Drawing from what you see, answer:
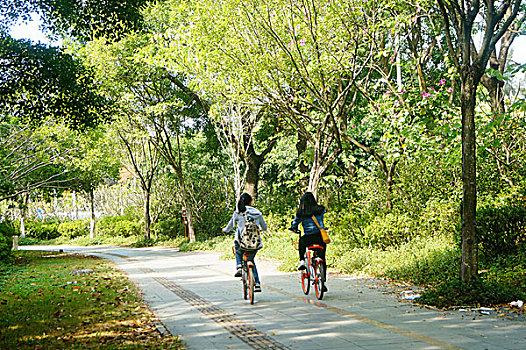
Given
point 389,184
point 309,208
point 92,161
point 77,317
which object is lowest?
point 77,317

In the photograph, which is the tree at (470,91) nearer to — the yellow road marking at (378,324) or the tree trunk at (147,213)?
the yellow road marking at (378,324)

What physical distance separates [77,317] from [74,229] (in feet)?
133

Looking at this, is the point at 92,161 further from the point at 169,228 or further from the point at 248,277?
the point at 248,277

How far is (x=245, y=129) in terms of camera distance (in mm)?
21938

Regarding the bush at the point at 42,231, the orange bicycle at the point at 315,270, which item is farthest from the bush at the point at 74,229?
the orange bicycle at the point at 315,270

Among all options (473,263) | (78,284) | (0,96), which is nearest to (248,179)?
(78,284)

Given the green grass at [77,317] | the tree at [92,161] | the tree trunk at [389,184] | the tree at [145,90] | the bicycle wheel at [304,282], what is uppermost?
the tree at [145,90]

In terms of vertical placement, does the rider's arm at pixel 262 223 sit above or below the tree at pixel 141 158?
below

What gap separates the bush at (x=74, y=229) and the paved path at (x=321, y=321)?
37279mm

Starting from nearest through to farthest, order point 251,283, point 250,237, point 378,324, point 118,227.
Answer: point 378,324
point 251,283
point 250,237
point 118,227

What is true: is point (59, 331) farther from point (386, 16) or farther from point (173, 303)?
point (386, 16)

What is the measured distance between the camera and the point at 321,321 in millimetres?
7023

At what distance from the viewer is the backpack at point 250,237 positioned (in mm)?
9047

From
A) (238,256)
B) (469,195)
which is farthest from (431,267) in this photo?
(238,256)
